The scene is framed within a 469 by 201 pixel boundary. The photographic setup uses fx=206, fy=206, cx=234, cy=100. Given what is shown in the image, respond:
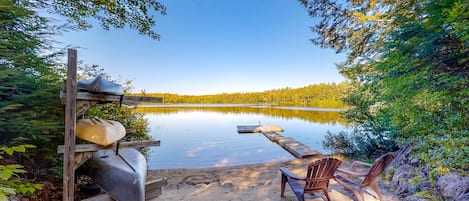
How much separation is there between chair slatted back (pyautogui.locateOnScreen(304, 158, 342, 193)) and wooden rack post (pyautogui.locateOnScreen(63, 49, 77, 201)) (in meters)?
2.93

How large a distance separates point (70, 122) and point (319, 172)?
3164 mm

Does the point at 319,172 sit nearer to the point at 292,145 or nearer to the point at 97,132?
the point at 97,132

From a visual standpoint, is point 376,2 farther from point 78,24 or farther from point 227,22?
point 227,22

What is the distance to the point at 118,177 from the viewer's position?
2912mm

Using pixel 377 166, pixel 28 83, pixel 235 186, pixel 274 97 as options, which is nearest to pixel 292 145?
pixel 235 186

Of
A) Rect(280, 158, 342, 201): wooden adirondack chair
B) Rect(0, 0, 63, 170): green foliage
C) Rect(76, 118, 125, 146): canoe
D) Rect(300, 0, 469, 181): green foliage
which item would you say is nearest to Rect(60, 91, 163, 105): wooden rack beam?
Rect(76, 118, 125, 146): canoe

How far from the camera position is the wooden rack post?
Answer: 228 cm

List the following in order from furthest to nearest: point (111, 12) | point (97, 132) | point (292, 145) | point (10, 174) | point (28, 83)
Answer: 1. point (292, 145)
2. point (111, 12)
3. point (28, 83)
4. point (97, 132)
5. point (10, 174)

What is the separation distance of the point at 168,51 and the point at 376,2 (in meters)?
14.2

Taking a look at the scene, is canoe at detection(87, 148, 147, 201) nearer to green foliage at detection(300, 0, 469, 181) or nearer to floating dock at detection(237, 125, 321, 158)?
green foliage at detection(300, 0, 469, 181)

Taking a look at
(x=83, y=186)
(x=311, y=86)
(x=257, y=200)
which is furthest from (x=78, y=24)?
(x=311, y=86)

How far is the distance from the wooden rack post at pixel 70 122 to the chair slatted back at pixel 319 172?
115 inches

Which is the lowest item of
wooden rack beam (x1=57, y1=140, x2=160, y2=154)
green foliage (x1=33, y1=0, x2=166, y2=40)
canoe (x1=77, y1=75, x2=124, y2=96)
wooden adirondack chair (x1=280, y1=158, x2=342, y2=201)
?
wooden adirondack chair (x1=280, y1=158, x2=342, y2=201)

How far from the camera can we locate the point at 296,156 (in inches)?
290
